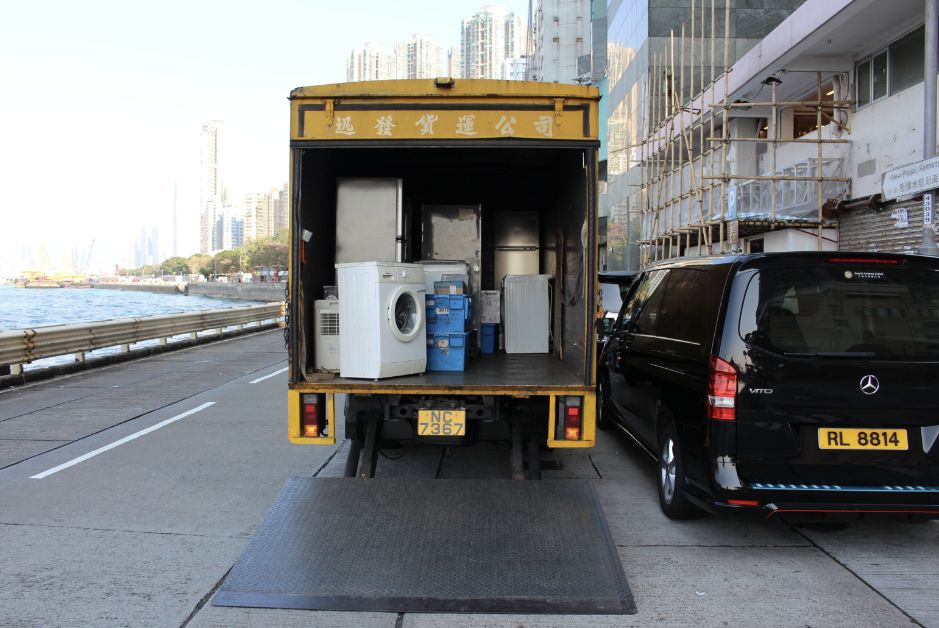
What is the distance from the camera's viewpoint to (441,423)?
17.3 ft

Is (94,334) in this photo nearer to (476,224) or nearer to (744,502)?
Answer: (476,224)

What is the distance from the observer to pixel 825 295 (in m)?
4.43

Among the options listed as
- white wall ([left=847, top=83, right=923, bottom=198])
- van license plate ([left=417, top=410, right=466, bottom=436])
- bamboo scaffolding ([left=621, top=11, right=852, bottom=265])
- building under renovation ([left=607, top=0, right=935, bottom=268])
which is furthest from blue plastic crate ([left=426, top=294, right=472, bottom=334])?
bamboo scaffolding ([left=621, top=11, right=852, bottom=265])

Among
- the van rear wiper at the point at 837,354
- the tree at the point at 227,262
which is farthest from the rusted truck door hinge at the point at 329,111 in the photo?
the tree at the point at 227,262

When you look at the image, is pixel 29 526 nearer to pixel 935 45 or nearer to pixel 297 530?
pixel 297 530

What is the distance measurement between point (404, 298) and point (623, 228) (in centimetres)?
3168

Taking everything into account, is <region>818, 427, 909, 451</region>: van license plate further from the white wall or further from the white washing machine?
the white wall

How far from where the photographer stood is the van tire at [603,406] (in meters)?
7.90

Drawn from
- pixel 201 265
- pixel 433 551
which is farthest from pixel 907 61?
Result: pixel 201 265

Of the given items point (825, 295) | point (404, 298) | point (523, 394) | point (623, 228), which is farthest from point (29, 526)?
point (623, 228)

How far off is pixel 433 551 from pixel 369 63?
545 ft

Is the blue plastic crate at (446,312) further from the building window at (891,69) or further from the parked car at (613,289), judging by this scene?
the building window at (891,69)

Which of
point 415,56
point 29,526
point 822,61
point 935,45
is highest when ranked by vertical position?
point 415,56

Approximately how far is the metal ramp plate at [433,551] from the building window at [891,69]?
13351mm
